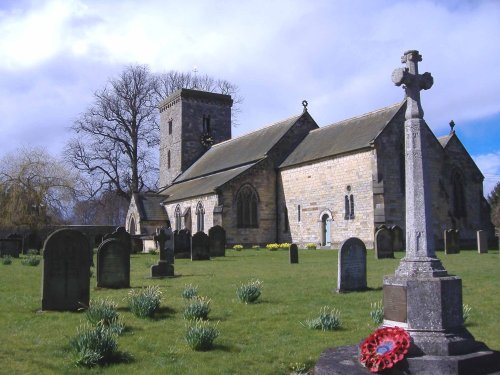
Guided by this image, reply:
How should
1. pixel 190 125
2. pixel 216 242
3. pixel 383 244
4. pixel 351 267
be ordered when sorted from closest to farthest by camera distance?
pixel 351 267
pixel 383 244
pixel 216 242
pixel 190 125

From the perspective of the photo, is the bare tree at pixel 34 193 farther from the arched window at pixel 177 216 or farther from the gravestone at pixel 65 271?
the gravestone at pixel 65 271

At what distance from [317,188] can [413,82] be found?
926 inches

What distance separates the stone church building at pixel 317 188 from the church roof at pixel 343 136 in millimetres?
85

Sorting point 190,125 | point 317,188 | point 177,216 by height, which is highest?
point 190,125

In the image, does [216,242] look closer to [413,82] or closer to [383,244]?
[383,244]

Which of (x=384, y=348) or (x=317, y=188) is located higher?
(x=317, y=188)

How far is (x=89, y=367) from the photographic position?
5824 mm

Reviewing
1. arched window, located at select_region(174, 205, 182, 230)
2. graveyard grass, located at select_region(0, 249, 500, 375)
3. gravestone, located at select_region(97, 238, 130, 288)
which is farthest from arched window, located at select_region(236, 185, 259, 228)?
gravestone, located at select_region(97, 238, 130, 288)

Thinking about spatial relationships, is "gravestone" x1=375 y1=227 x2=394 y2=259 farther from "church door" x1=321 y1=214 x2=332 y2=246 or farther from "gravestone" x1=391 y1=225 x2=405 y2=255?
"church door" x1=321 y1=214 x2=332 y2=246

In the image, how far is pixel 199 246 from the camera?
68.5 ft

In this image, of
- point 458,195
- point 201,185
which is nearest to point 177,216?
point 201,185

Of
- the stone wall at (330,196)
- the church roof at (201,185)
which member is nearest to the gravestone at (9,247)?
the church roof at (201,185)

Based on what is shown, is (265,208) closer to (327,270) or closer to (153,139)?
(327,270)

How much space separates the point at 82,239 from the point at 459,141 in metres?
27.9
